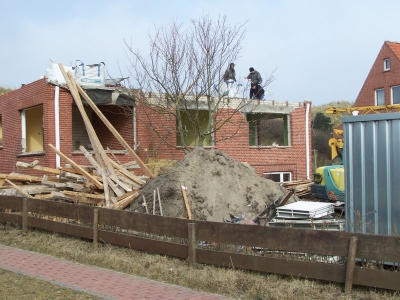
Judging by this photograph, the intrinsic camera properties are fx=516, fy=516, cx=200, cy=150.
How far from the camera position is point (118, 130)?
21.4 meters

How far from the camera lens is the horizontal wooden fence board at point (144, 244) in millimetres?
8781

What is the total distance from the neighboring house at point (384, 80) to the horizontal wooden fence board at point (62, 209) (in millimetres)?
32863

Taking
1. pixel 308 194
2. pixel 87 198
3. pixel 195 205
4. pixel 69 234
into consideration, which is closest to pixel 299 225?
pixel 195 205

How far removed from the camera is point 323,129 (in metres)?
50.0

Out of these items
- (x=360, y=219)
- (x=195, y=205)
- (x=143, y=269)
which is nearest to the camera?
(x=360, y=219)

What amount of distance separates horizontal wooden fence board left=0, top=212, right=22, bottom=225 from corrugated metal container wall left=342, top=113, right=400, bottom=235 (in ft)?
26.3

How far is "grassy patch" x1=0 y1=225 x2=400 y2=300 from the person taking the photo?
6.77 meters

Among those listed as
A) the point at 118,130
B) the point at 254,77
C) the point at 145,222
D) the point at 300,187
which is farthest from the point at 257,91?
the point at 145,222

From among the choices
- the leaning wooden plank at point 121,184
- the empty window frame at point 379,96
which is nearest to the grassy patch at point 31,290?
the leaning wooden plank at point 121,184

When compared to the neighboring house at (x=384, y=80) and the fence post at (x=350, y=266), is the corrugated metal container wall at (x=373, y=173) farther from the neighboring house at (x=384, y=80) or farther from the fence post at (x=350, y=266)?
the neighboring house at (x=384, y=80)

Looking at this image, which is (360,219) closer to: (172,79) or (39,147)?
(172,79)

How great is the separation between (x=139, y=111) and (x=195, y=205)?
8.42 meters

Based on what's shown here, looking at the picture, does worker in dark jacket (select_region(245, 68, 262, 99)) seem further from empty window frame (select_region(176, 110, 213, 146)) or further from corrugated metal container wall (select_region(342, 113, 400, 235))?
corrugated metal container wall (select_region(342, 113, 400, 235))

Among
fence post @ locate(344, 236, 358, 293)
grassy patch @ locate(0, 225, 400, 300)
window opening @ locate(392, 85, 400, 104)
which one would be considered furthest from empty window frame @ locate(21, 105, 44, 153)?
window opening @ locate(392, 85, 400, 104)
